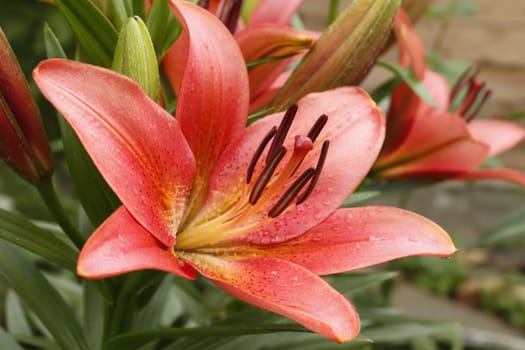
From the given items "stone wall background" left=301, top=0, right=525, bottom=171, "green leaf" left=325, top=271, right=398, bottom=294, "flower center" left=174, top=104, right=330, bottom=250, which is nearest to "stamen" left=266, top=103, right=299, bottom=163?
"flower center" left=174, top=104, right=330, bottom=250

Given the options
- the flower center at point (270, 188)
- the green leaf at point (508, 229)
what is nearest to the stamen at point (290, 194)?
the flower center at point (270, 188)

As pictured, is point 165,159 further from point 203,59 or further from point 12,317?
point 12,317

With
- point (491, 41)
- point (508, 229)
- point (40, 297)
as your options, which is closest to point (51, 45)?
point (40, 297)

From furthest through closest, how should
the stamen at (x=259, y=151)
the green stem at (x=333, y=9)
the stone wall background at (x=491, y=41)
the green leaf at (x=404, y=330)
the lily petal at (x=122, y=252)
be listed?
the stone wall background at (x=491, y=41) < the green leaf at (x=404, y=330) < the green stem at (x=333, y=9) < the stamen at (x=259, y=151) < the lily petal at (x=122, y=252)

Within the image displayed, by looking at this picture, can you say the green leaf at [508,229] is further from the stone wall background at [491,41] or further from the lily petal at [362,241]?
the stone wall background at [491,41]

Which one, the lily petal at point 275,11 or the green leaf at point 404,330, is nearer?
the lily petal at point 275,11

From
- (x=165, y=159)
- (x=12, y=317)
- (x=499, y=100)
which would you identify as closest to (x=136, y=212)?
(x=165, y=159)

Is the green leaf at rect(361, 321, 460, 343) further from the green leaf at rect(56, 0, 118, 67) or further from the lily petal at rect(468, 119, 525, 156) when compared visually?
the green leaf at rect(56, 0, 118, 67)
